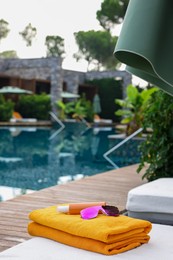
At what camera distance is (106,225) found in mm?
2104

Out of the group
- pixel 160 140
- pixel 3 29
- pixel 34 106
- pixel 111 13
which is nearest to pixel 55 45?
pixel 3 29

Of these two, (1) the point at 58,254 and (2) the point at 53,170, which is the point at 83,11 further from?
(1) the point at 58,254

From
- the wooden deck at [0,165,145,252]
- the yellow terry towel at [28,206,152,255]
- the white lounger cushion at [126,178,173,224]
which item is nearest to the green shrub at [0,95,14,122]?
the wooden deck at [0,165,145,252]

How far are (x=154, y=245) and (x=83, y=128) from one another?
2056 centimetres

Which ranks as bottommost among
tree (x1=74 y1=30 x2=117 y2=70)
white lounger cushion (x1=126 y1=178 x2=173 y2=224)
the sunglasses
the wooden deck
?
the wooden deck

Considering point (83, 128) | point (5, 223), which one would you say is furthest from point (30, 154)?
point (83, 128)

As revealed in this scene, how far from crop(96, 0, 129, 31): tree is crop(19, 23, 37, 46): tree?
14085mm

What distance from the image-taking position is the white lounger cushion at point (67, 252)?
1935 millimetres

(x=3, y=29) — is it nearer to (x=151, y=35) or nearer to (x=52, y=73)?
(x=52, y=73)

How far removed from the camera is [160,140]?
5.64 metres

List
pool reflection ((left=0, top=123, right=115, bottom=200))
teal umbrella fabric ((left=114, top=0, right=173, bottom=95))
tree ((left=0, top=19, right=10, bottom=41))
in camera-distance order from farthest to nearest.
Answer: tree ((left=0, top=19, right=10, bottom=41)) → pool reflection ((left=0, top=123, right=115, bottom=200)) → teal umbrella fabric ((left=114, top=0, right=173, bottom=95))

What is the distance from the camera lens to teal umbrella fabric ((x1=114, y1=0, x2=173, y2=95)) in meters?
1.56

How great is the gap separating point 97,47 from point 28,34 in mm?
9765

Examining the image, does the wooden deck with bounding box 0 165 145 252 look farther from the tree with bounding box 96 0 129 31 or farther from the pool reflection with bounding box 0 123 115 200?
the tree with bounding box 96 0 129 31
